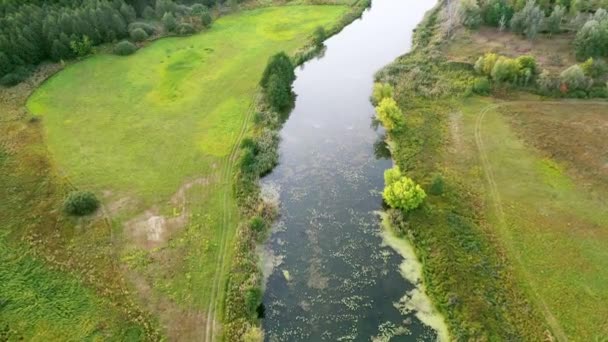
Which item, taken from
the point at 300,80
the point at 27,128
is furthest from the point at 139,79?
the point at 300,80

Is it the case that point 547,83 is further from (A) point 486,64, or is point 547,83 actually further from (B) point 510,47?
(B) point 510,47

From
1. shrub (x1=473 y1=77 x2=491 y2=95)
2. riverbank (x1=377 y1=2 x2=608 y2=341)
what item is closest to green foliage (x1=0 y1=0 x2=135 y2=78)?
riverbank (x1=377 y1=2 x2=608 y2=341)

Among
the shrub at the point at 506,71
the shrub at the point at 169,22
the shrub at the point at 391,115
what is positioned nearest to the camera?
the shrub at the point at 391,115

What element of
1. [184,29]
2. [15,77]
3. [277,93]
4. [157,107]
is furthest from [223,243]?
[184,29]

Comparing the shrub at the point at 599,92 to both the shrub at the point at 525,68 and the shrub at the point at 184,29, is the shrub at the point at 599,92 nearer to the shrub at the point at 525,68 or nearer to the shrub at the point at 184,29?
the shrub at the point at 525,68

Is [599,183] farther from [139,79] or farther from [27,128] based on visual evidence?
[27,128]

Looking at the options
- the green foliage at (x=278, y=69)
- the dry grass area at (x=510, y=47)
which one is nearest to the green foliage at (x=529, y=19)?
the dry grass area at (x=510, y=47)
